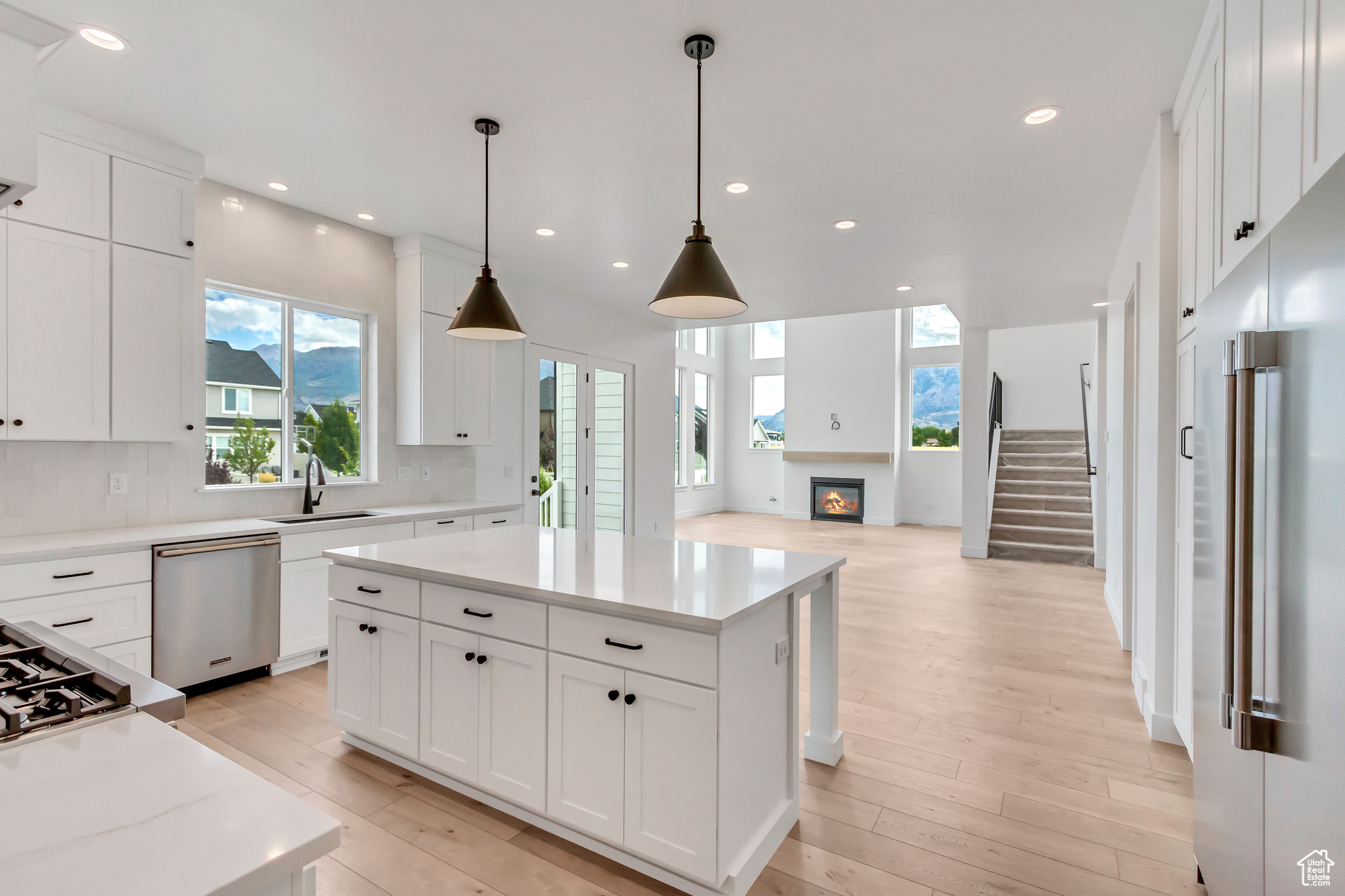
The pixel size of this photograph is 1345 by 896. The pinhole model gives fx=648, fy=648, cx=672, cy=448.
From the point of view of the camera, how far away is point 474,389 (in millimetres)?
4836

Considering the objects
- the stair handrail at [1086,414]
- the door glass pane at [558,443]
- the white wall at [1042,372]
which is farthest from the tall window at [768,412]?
the door glass pane at [558,443]

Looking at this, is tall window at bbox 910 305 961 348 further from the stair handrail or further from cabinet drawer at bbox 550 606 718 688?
cabinet drawer at bbox 550 606 718 688

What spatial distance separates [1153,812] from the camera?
2.30 meters

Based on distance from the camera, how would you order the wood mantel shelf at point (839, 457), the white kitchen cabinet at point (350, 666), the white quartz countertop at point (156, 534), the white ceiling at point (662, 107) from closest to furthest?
the white ceiling at point (662, 107) → the white kitchen cabinet at point (350, 666) → the white quartz countertop at point (156, 534) → the wood mantel shelf at point (839, 457)

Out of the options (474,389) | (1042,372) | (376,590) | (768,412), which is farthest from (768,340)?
(376,590)

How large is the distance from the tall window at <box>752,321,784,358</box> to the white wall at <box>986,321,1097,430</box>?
3.46 meters

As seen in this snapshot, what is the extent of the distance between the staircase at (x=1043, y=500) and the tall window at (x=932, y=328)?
1720mm

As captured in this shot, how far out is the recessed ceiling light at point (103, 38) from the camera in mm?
2303

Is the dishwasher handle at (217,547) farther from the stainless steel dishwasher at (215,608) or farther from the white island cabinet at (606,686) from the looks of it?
the white island cabinet at (606,686)

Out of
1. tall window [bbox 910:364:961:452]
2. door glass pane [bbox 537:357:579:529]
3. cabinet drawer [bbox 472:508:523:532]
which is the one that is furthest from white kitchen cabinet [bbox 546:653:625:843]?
tall window [bbox 910:364:961:452]

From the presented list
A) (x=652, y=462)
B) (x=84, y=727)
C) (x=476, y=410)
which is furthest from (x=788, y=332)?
(x=84, y=727)

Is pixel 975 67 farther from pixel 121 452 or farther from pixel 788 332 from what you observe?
pixel 788 332

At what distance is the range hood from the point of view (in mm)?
1087

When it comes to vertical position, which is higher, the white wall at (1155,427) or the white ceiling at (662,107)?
the white ceiling at (662,107)
